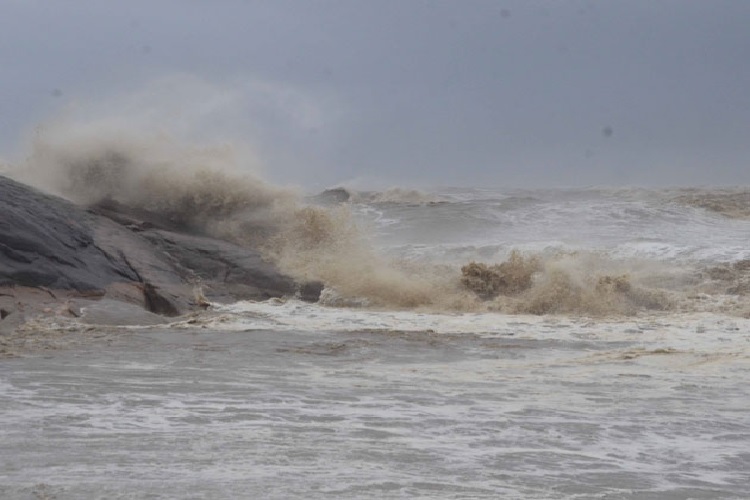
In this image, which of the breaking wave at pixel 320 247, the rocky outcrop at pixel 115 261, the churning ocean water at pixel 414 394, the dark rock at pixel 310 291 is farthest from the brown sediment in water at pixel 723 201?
the rocky outcrop at pixel 115 261

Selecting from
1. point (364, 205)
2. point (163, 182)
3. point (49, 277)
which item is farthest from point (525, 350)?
point (364, 205)

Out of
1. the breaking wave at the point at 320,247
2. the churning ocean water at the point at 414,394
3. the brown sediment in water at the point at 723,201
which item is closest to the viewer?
the churning ocean water at the point at 414,394

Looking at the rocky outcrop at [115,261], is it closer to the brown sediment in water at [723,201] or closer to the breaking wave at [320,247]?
the breaking wave at [320,247]

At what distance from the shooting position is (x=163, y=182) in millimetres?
15102

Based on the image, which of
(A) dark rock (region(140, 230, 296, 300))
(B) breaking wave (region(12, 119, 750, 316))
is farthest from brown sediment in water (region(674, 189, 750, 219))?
(A) dark rock (region(140, 230, 296, 300))

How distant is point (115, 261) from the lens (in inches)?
442

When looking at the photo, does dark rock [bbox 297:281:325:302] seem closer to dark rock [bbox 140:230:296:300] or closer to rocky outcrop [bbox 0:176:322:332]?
rocky outcrop [bbox 0:176:322:332]

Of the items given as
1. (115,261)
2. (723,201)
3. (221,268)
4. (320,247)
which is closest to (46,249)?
(115,261)

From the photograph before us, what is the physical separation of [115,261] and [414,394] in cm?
615

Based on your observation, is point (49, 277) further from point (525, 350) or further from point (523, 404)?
point (523, 404)

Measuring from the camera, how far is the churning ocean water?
4.05 meters

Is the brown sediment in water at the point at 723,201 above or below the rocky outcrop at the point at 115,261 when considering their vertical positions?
above

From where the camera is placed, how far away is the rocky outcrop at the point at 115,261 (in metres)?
9.97

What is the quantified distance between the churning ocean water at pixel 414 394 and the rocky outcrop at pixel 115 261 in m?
0.70
